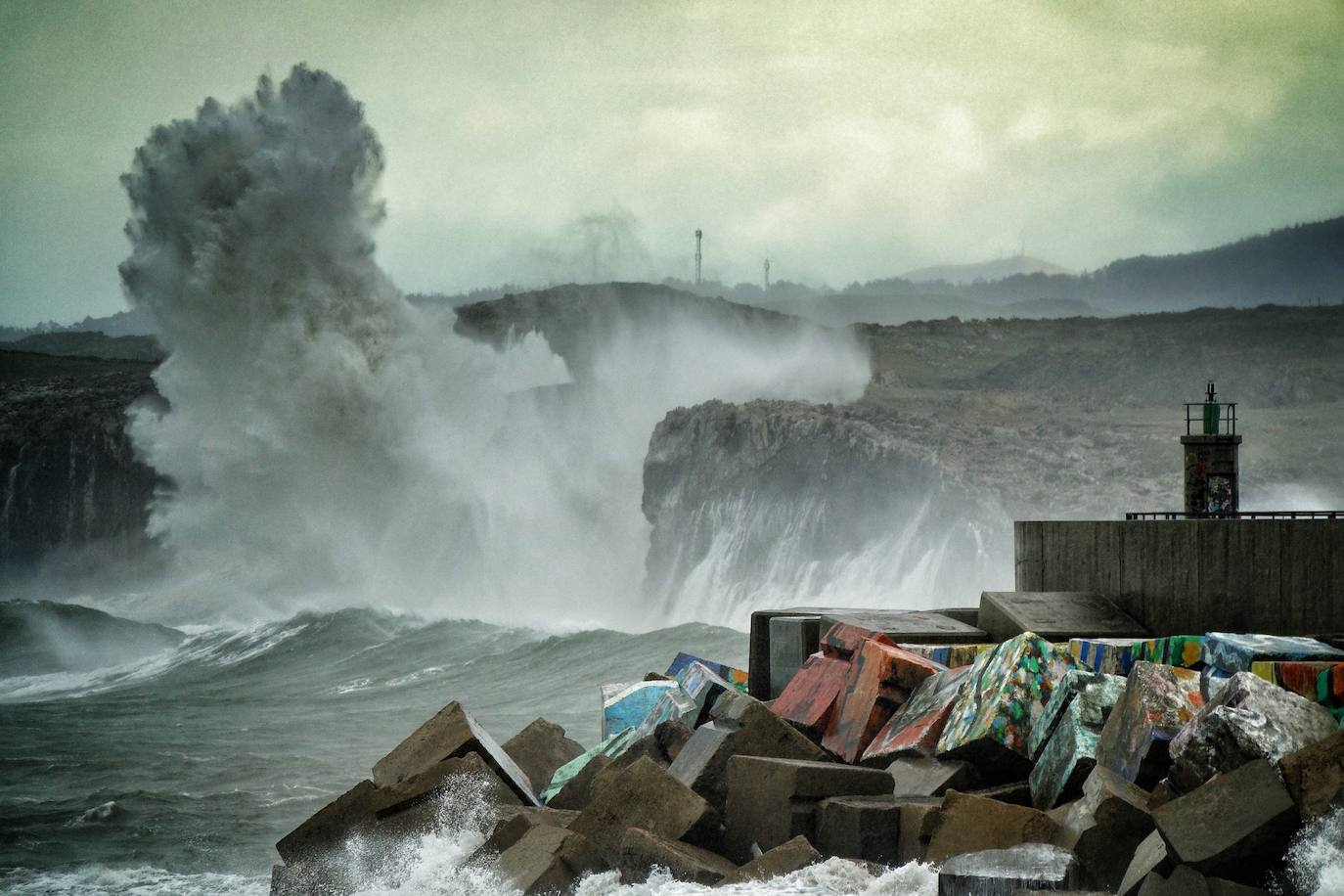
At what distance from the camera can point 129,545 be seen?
47594mm

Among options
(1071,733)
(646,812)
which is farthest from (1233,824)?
(646,812)

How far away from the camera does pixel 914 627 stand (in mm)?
7465

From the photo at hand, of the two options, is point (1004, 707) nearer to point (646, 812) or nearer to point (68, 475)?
point (646, 812)

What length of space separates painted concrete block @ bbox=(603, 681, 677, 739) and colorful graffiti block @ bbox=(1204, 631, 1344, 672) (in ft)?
11.0

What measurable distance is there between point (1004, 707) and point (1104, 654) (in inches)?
48.3

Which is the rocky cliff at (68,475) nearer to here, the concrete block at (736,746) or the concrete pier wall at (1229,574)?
the concrete pier wall at (1229,574)

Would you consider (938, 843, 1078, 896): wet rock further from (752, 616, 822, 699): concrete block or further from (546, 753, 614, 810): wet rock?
(752, 616, 822, 699): concrete block

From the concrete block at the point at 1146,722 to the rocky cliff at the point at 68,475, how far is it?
47.2 meters

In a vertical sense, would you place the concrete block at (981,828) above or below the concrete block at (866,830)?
above

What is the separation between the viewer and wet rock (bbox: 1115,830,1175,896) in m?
3.73

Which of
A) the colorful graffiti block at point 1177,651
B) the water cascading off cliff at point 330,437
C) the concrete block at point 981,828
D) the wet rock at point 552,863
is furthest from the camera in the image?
the water cascading off cliff at point 330,437

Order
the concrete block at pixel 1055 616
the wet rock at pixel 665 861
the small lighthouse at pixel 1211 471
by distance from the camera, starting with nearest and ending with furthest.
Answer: the wet rock at pixel 665 861 → the concrete block at pixel 1055 616 → the small lighthouse at pixel 1211 471

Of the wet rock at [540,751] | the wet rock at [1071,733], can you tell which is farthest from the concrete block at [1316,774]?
the wet rock at [540,751]

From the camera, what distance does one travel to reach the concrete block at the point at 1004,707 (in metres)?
5.20
